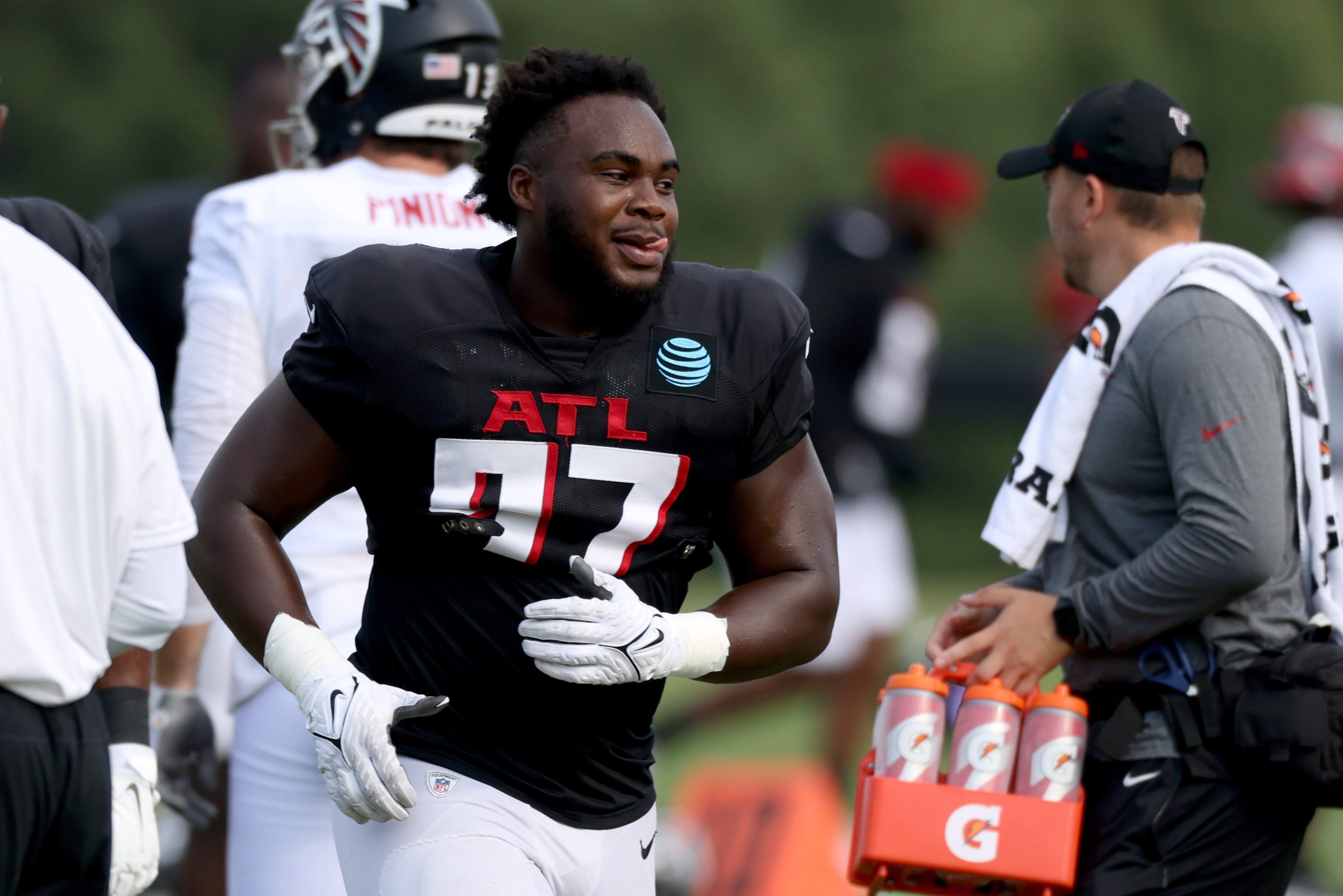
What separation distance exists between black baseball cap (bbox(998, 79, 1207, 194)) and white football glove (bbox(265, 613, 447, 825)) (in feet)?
5.29

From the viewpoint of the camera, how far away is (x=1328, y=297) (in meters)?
5.97

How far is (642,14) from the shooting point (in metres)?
18.2

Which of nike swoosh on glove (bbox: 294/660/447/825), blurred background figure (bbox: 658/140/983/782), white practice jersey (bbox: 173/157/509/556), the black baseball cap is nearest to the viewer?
nike swoosh on glove (bbox: 294/660/447/825)

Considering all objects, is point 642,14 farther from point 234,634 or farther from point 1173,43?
point 234,634

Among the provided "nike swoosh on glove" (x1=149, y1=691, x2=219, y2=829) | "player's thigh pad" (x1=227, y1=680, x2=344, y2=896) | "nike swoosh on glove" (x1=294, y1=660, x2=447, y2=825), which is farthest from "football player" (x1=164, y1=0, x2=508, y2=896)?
"nike swoosh on glove" (x1=294, y1=660, x2=447, y2=825)

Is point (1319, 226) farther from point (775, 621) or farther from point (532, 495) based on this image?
point (532, 495)

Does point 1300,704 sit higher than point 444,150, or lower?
lower

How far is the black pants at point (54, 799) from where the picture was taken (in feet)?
7.26

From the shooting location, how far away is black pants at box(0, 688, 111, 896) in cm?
221

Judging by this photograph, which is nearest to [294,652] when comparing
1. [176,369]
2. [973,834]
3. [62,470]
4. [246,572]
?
[246,572]

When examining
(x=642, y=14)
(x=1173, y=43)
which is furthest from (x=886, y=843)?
(x=1173, y=43)

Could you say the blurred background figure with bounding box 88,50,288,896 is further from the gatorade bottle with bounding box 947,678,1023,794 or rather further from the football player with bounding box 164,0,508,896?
the gatorade bottle with bounding box 947,678,1023,794

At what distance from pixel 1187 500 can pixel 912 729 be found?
1.98 ft

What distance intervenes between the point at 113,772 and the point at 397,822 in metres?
0.45
